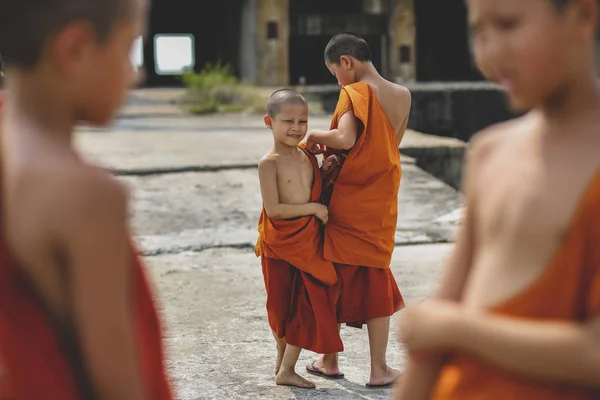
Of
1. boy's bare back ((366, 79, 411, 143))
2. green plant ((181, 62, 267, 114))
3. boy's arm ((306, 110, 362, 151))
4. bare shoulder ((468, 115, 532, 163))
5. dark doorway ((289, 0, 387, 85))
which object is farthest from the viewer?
dark doorway ((289, 0, 387, 85))

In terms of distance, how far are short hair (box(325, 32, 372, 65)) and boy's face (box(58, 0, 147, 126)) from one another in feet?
8.25

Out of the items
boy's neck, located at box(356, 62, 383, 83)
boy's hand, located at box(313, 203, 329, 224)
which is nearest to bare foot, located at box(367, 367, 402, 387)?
boy's hand, located at box(313, 203, 329, 224)

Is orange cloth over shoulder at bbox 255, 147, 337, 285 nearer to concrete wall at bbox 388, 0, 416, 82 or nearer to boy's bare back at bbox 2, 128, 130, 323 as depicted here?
boy's bare back at bbox 2, 128, 130, 323

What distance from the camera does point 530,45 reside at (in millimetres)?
1195

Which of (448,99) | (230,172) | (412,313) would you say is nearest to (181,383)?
(412,313)

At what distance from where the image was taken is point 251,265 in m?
5.64

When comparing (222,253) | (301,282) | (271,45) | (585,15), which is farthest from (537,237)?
(271,45)

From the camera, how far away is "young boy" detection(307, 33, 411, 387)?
147 inches

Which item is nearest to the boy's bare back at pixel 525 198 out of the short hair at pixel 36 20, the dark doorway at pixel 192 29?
the short hair at pixel 36 20

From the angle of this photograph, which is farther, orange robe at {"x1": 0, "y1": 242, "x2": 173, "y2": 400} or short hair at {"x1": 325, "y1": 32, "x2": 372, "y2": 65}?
short hair at {"x1": 325, "y1": 32, "x2": 372, "y2": 65}

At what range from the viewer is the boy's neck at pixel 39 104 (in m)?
1.25

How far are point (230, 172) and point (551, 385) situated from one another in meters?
6.38

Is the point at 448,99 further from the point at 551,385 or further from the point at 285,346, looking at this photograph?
the point at 551,385

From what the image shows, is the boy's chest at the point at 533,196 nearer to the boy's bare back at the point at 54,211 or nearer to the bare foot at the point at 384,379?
the boy's bare back at the point at 54,211
